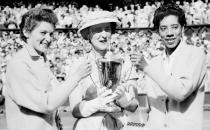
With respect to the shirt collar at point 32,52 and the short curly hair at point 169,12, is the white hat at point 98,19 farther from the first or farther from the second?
the shirt collar at point 32,52

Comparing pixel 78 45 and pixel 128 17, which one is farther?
pixel 128 17

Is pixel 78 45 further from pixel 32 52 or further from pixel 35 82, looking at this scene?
pixel 35 82

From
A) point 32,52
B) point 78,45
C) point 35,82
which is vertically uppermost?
point 32,52

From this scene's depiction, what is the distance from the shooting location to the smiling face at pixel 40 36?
2.96 meters

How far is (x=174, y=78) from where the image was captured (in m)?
2.86

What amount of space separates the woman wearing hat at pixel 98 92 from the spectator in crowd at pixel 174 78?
0.21m

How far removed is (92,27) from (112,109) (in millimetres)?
662

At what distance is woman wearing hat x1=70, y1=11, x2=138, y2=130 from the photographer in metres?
3.01

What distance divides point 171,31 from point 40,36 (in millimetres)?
950

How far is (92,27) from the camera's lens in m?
3.23

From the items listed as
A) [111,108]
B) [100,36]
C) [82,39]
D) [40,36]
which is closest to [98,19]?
[100,36]

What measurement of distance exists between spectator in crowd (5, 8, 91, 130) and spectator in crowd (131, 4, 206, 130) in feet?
1.74

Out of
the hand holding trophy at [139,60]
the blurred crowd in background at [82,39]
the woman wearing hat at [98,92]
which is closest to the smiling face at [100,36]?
the woman wearing hat at [98,92]

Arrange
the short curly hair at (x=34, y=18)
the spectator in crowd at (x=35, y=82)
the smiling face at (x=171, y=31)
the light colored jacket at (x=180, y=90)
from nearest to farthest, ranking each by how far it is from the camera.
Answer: the spectator in crowd at (x=35, y=82), the light colored jacket at (x=180, y=90), the short curly hair at (x=34, y=18), the smiling face at (x=171, y=31)
